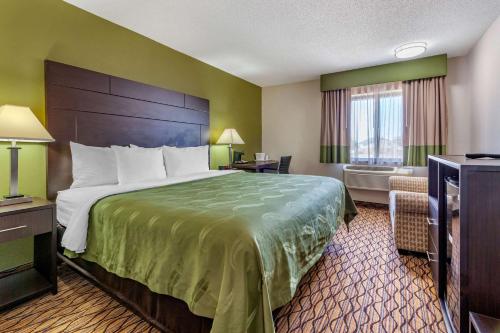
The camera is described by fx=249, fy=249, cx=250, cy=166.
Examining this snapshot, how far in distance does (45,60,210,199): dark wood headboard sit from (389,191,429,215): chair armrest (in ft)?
9.12

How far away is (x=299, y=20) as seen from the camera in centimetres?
276

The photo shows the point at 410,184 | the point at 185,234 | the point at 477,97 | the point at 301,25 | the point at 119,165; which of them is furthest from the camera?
the point at 477,97

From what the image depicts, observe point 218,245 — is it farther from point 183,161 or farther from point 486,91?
point 486,91

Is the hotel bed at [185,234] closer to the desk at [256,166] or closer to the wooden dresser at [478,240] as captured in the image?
the wooden dresser at [478,240]

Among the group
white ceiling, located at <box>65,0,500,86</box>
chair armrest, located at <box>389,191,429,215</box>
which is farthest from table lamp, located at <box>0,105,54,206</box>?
chair armrest, located at <box>389,191,429,215</box>

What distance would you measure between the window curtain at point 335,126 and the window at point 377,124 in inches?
4.8

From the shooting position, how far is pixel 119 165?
2.43 m

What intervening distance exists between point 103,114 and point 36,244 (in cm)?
137

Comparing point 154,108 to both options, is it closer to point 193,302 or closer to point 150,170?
point 150,170

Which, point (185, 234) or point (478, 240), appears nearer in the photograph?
point (478, 240)

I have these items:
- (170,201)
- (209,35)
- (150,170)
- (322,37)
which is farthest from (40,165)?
(322,37)

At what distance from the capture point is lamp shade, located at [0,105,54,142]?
5.80ft

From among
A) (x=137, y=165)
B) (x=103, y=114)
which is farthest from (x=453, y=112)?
(x=103, y=114)

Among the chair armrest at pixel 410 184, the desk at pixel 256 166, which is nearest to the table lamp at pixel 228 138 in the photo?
the desk at pixel 256 166
